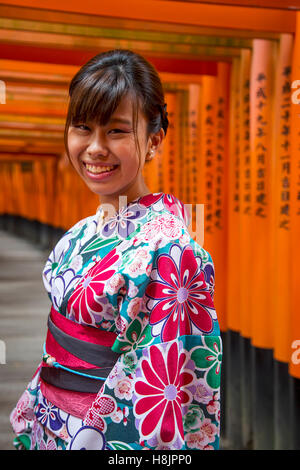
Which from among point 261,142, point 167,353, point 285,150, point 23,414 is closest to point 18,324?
point 261,142

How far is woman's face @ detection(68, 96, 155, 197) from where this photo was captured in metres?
1.42

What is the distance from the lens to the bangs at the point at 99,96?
4.57ft

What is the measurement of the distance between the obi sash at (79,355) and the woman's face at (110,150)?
0.41 meters

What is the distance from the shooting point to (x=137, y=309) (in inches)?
53.3

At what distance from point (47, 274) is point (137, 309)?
0.52 m

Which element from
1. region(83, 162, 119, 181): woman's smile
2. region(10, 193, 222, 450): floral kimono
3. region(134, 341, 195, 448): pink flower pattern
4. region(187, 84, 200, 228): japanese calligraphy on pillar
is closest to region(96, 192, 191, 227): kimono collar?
region(10, 193, 222, 450): floral kimono

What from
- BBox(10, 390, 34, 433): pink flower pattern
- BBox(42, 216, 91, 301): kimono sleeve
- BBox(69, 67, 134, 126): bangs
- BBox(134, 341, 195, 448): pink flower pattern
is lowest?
BBox(10, 390, 34, 433): pink flower pattern

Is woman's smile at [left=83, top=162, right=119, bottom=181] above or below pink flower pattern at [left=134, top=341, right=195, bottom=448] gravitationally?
above

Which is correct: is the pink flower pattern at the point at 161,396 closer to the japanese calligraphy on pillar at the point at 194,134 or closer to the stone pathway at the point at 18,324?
the stone pathway at the point at 18,324

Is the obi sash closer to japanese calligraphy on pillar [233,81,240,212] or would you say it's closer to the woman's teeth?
the woman's teeth

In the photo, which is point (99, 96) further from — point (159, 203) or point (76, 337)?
point (76, 337)

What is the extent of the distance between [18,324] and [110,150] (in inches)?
325

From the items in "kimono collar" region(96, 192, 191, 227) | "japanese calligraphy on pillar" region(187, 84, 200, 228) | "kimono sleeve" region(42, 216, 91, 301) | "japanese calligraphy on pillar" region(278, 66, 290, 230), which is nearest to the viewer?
"kimono collar" region(96, 192, 191, 227)

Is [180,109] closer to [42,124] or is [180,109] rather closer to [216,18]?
[216,18]
